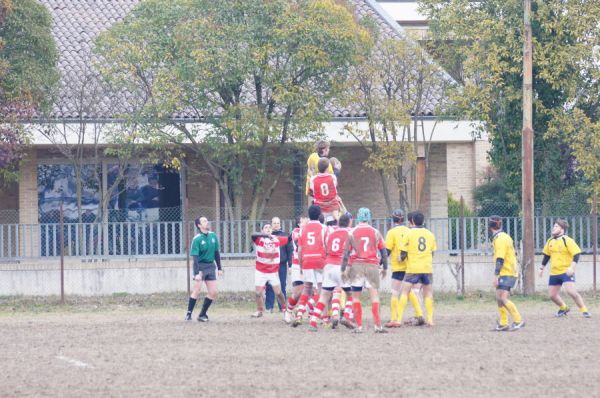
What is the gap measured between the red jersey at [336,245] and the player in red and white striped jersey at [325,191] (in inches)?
28.2

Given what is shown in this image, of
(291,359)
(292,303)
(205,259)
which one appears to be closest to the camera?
(291,359)

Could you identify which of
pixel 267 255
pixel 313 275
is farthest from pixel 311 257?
pixel 267 255

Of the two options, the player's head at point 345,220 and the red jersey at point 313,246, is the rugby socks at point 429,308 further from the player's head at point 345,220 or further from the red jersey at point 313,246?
the player's head at point 345,220

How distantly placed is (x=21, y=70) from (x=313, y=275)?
477 inches

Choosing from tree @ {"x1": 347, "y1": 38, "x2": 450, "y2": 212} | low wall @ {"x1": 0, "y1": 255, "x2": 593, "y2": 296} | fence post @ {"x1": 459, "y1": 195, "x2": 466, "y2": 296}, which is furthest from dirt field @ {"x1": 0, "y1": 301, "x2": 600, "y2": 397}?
tree @ {"x1": 347, "y1": 38, "x2": 450, "y2": 212}

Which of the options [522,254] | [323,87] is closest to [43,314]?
[323,87]

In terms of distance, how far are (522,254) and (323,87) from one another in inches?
246

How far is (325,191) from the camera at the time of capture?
18781 mm

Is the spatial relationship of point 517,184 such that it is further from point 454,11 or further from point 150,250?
point 150,250

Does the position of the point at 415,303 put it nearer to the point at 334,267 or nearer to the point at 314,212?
the point at 334,267

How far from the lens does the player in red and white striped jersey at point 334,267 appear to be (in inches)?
718

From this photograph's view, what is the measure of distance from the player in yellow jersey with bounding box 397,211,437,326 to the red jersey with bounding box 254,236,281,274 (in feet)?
10.3

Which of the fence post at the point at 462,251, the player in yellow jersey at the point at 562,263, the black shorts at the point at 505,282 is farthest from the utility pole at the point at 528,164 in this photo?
the black shorts at the point at 505,282

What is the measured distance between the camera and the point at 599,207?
2791 cm
